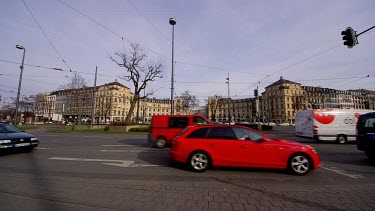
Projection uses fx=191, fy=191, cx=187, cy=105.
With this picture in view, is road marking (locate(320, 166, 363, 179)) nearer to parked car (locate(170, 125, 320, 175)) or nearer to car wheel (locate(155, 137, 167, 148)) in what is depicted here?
parked car (locate(170, 125, 320, 175))

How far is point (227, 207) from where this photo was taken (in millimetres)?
3580

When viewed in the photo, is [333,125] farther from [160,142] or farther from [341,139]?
[160,142]

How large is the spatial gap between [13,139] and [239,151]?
9749 millimetres

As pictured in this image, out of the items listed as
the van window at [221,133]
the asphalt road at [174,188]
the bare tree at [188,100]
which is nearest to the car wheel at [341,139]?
the asphalt road at [174,188]

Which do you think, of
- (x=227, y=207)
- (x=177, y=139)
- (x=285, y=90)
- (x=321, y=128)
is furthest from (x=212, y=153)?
(x=285, y=90)

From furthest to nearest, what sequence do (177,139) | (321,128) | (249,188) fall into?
(321,128) → (177,139) → (249,188)

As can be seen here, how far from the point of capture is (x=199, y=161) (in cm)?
607

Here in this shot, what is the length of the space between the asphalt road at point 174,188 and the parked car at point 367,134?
1.14 metres

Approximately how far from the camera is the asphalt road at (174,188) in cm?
370

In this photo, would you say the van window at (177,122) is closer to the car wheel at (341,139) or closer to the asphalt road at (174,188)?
the asphalt road at (174,188)

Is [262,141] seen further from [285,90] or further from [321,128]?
[285,90]

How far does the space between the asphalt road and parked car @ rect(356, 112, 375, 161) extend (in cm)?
114

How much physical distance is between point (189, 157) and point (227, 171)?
4.26 feet

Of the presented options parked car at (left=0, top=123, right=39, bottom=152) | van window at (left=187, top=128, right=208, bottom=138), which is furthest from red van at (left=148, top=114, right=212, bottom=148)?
parked car at (left=0, top=123, right=39, bottom=152)
